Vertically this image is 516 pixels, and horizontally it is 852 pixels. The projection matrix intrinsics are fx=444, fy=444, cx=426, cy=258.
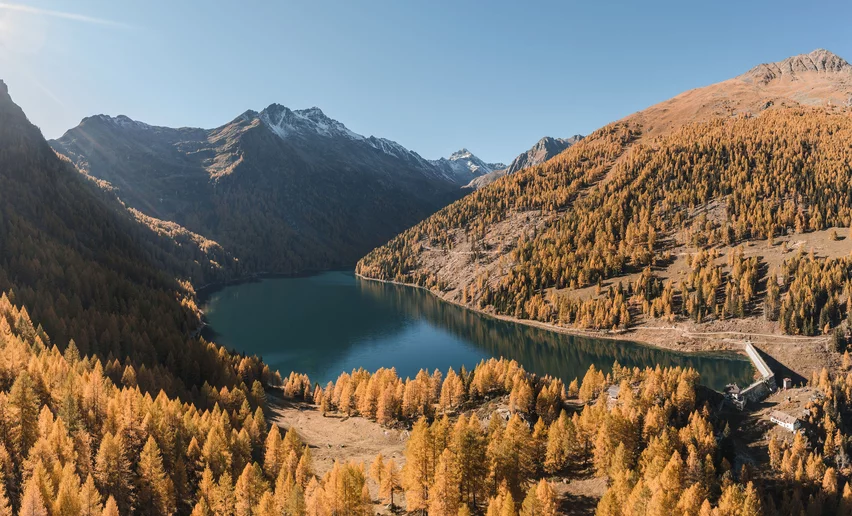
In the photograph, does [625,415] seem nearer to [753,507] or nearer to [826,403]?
[753,507]

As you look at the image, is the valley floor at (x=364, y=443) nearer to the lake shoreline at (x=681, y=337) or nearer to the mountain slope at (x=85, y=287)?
the mountain slope at (x=85, y=287)

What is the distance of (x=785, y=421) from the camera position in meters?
69.6

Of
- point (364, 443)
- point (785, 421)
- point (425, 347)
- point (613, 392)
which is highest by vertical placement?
point (613, 392)

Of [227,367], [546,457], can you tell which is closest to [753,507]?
[546,457]

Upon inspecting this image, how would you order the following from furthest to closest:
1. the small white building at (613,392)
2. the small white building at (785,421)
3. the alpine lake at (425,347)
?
the alpine lake at (425,347)
the small white building at (613,392)
the small white building at (785,421)

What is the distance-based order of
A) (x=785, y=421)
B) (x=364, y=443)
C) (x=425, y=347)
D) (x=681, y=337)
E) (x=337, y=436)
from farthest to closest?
(x=425, y=347)
(x=681, y=337)
(x=337, y=436)
(x=364, y=443)
(x=785, y=421)

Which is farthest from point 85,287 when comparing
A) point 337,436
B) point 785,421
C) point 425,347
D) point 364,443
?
point 785,421

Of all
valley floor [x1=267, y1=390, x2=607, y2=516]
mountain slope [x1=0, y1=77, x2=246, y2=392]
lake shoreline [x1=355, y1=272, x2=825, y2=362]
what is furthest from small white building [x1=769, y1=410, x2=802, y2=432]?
mountain slope [x1=0, y1=77, x2=246, y2=392]

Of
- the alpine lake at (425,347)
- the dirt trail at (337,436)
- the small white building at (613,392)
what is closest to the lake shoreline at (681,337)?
the alpine lake at (425,347)

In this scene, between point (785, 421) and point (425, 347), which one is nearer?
point (785, 421)

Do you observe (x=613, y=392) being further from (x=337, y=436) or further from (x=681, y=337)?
(x=681, y=337)

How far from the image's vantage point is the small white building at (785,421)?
68250 mm

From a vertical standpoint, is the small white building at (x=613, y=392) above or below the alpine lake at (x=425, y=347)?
above

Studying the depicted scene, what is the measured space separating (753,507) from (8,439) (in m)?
86.5
